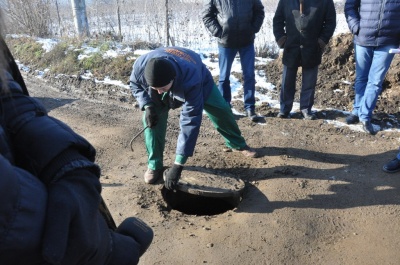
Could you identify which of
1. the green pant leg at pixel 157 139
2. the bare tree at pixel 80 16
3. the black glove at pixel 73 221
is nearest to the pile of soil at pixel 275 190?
the green pant leg at pixel 157 139

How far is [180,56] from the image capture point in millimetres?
3641

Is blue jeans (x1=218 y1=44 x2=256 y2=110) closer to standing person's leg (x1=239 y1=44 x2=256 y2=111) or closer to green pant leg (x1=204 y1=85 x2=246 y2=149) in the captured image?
standing person's leg (x1=239 y1=44 x2=256 y2=111)

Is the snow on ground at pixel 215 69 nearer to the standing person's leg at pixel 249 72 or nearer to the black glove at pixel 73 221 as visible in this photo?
the standing person's leg at pixel 249 72

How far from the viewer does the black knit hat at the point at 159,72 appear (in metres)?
3.21

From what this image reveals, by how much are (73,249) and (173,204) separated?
3060 mm

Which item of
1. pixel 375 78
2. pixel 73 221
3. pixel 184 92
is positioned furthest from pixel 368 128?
pixel 73 221

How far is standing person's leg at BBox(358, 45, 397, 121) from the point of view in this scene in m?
4.68

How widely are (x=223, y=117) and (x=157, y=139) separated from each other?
30.9 inches

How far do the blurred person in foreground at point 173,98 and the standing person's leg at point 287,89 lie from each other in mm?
1420

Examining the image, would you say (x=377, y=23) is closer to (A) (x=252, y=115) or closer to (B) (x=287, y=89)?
(B) (x=287, y=89)

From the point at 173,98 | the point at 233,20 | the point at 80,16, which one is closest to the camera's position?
the point at 173,98

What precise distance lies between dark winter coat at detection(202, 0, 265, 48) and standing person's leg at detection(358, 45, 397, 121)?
1.61 meters

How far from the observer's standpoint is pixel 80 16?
9.44m

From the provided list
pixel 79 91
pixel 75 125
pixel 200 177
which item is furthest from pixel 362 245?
pixel 79 91
